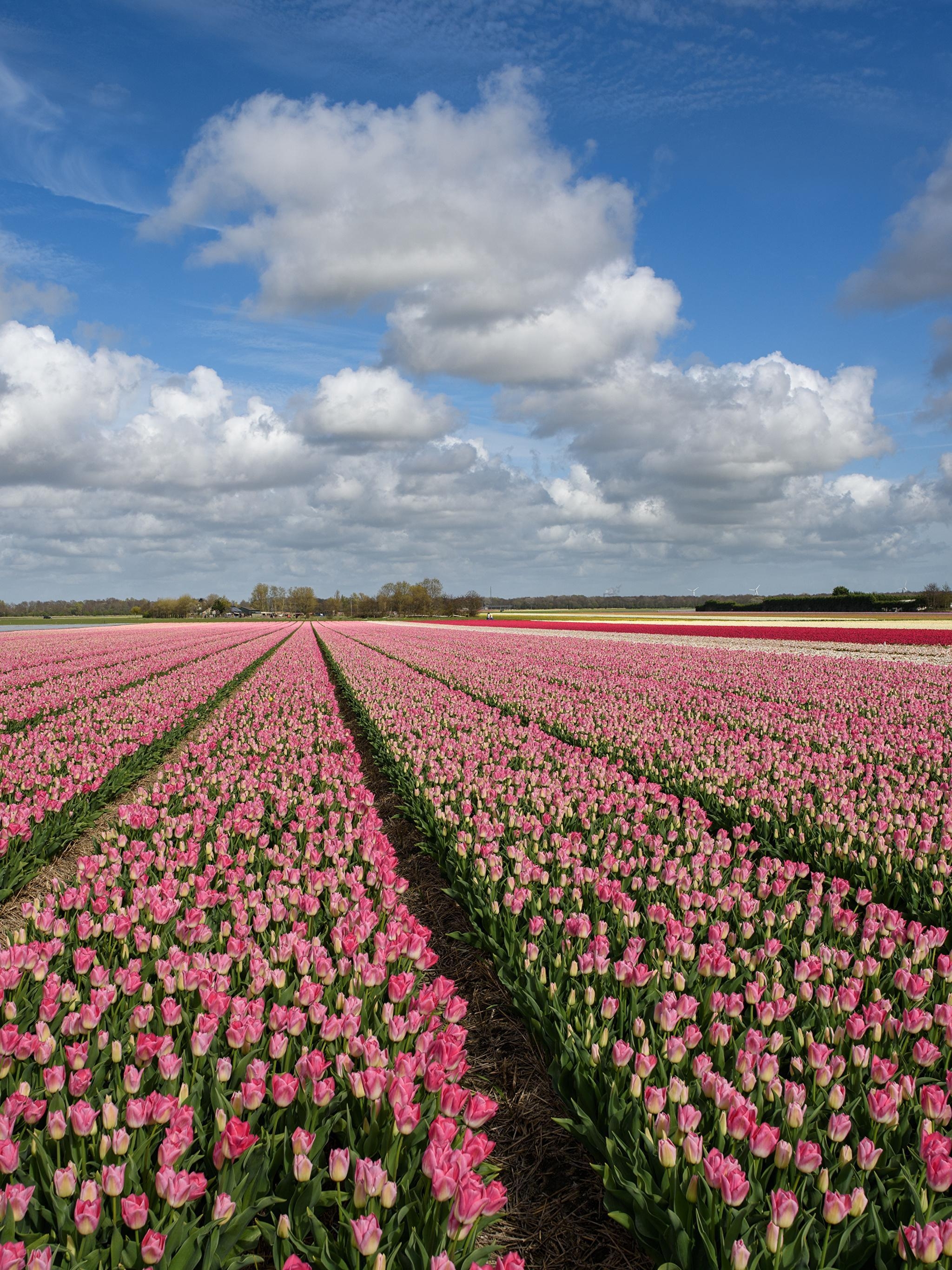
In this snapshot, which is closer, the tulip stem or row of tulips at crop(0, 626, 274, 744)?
the tulip stem

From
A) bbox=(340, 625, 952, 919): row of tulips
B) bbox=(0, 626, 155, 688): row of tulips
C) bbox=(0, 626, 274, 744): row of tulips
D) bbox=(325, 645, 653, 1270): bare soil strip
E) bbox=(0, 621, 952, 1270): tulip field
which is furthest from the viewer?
bbox=(0, 626, 155, 688): row of tulips

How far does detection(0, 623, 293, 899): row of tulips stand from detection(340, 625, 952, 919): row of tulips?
6.78 meters

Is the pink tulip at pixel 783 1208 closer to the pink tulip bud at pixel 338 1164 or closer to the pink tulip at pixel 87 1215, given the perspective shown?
the pink tulip bud at pixel 338 1164

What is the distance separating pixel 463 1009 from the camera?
145 inches

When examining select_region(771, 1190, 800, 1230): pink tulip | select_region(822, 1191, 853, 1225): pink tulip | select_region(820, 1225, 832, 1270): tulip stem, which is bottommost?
select_region(820, 1225, 832, 1270): tulip stem

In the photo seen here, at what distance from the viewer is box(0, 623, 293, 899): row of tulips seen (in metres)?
7.56

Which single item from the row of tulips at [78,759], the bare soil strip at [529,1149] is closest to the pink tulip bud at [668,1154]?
the bare soil strip at [529,1149]

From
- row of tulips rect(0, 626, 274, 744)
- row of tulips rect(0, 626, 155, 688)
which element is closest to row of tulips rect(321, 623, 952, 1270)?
row of tulips rect(0, 626, 274, 744)

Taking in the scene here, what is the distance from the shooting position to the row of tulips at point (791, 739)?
6.64 meters

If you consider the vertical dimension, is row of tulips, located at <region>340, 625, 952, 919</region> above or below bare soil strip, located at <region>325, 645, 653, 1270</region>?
above

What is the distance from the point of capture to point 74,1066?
320 centimetres

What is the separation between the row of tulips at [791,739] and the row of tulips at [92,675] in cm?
905

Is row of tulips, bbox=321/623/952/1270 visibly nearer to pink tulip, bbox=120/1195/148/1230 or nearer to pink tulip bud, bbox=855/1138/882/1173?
pink tulip bud, bbox=855/1138/882/1173

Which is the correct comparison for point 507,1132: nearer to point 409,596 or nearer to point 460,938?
point 460,938
